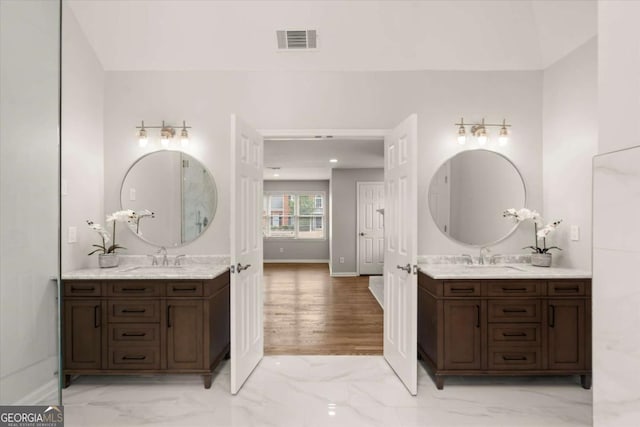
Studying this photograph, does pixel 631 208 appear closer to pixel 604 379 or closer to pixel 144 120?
pixel 604 379

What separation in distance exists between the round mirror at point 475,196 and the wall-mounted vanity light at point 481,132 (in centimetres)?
12

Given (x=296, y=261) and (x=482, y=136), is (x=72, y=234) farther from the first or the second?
(x=296, y=261)

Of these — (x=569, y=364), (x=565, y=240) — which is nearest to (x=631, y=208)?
(x=569, y=364)

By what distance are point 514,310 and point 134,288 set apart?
9.27 ft

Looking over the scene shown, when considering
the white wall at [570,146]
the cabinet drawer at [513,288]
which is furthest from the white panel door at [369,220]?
the cabinet drawer at [513,288]

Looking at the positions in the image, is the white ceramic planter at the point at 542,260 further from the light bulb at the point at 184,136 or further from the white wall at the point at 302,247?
the white wall at the point at 302,247

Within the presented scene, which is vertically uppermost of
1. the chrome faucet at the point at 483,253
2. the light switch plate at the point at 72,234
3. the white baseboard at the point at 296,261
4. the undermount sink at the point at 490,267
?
the light switch plate at the point at 72,234

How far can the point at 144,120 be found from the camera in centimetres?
343

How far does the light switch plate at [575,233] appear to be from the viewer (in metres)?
3.06

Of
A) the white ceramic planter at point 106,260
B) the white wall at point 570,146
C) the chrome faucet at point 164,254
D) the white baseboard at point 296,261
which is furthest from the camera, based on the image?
the white baseboard at point 296,261

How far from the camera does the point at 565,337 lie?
2793 millimetres

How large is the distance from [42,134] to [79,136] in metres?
2.57

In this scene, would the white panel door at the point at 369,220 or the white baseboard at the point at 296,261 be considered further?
the white baseboard at the point at 296,261

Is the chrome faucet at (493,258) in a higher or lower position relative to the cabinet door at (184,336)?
higher
